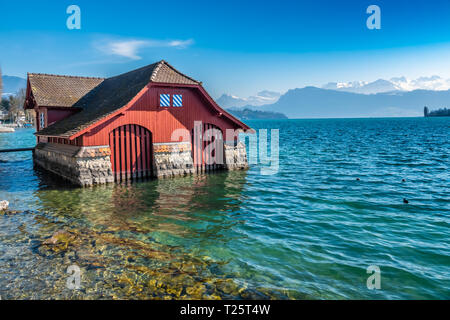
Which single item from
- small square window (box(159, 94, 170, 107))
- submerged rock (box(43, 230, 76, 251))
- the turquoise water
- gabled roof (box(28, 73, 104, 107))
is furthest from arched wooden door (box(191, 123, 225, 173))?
submerged rock (box(43, 230, 76, 251))

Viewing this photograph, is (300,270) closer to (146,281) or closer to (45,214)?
(146,281)

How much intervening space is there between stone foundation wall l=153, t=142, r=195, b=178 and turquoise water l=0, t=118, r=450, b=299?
1.66 meters

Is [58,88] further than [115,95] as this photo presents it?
Yes

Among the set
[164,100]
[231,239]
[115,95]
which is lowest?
[231,239]

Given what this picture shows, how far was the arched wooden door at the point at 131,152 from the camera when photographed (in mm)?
20453

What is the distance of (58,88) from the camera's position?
28.4 meters

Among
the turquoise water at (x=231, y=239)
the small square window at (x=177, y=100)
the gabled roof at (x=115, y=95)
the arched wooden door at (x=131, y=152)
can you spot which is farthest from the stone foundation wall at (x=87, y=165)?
the small square window at (x=177, y=100)

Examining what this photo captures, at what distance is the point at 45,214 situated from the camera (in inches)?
532

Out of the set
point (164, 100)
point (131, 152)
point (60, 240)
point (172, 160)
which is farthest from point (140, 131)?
point (60, 240)

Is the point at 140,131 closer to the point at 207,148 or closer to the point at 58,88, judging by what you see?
the point at 207,148

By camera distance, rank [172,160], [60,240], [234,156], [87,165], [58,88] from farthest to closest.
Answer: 1. [58,88]
2. [234,156]
3. [172,160]
4. [87,165]
5. [60,240]

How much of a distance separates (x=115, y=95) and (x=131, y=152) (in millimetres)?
5443
